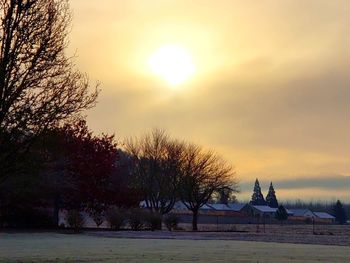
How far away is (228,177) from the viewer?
7975cm

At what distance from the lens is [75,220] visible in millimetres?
54969

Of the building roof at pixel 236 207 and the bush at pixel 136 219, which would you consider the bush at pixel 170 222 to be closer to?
the bush at pixel 136 219

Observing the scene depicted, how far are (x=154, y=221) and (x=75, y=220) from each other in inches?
343

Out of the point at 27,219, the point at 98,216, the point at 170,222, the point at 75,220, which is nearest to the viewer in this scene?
the point at 75,220

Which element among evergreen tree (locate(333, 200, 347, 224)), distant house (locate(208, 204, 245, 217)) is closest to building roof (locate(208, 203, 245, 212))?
distant house (locate(208, 204, 245, 217))

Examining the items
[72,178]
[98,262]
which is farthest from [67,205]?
[98,262]

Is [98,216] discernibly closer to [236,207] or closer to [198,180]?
[198,180]

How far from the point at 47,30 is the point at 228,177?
207ft

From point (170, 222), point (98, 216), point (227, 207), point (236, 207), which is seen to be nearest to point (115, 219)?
point (98, 216)

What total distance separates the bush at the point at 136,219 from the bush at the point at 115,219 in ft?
2.63

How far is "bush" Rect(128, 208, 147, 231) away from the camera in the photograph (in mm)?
58875

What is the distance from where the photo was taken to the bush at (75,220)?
A: 180 feet

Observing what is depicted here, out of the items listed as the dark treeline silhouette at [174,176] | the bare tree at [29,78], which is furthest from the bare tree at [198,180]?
the bare tree at [29,78]

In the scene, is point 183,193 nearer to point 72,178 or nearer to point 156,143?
point 156,143
